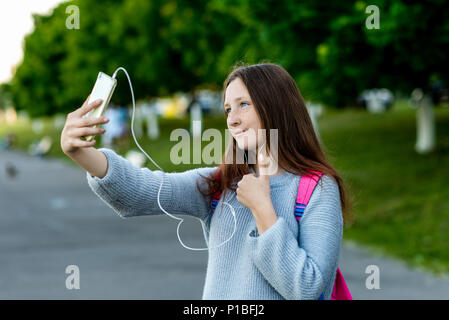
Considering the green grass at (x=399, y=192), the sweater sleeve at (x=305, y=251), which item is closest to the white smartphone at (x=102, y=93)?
the green grass at (x=399, y=192)

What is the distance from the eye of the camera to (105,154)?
1.93m

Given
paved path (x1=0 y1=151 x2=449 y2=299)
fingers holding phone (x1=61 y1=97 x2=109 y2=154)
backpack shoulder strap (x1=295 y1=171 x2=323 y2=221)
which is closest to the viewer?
fingers holding phone (x1=61 y1=97 x2=109 y2=154)

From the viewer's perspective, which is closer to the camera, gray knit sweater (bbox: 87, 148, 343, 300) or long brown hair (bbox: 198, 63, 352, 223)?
gray knit sweater (bbox: 87, 148, 343, 300)

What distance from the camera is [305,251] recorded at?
5.94 feet

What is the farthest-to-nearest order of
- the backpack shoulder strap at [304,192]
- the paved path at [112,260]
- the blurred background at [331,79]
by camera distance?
the blurred background at [331,79] → the paved path at [112,260] → the backpack shoulder strap at [304,192]

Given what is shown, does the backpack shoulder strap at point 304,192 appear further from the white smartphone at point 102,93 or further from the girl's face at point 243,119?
the white smartphone at point 102,93

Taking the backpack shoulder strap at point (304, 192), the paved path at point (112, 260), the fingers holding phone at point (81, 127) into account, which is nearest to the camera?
the fingers holding phone at point (81, 127)

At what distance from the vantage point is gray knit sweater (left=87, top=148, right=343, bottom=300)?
69.9 inches

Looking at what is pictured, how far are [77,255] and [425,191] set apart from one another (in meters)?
6.33

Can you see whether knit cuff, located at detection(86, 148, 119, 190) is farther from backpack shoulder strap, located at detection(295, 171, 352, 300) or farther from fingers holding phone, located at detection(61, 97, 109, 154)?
backpack shoulder strap, located at detection(295, 171, 352, 300)

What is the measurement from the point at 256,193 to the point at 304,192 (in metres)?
0.16

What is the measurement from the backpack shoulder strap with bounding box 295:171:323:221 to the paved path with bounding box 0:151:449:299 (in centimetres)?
456

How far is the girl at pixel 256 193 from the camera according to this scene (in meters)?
1.78

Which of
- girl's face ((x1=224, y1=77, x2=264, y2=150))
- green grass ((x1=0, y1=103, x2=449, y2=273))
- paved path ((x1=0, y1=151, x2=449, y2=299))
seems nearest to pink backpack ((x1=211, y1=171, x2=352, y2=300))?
girl's face ((x1=224, y1=77, x2=264, y2=150))
